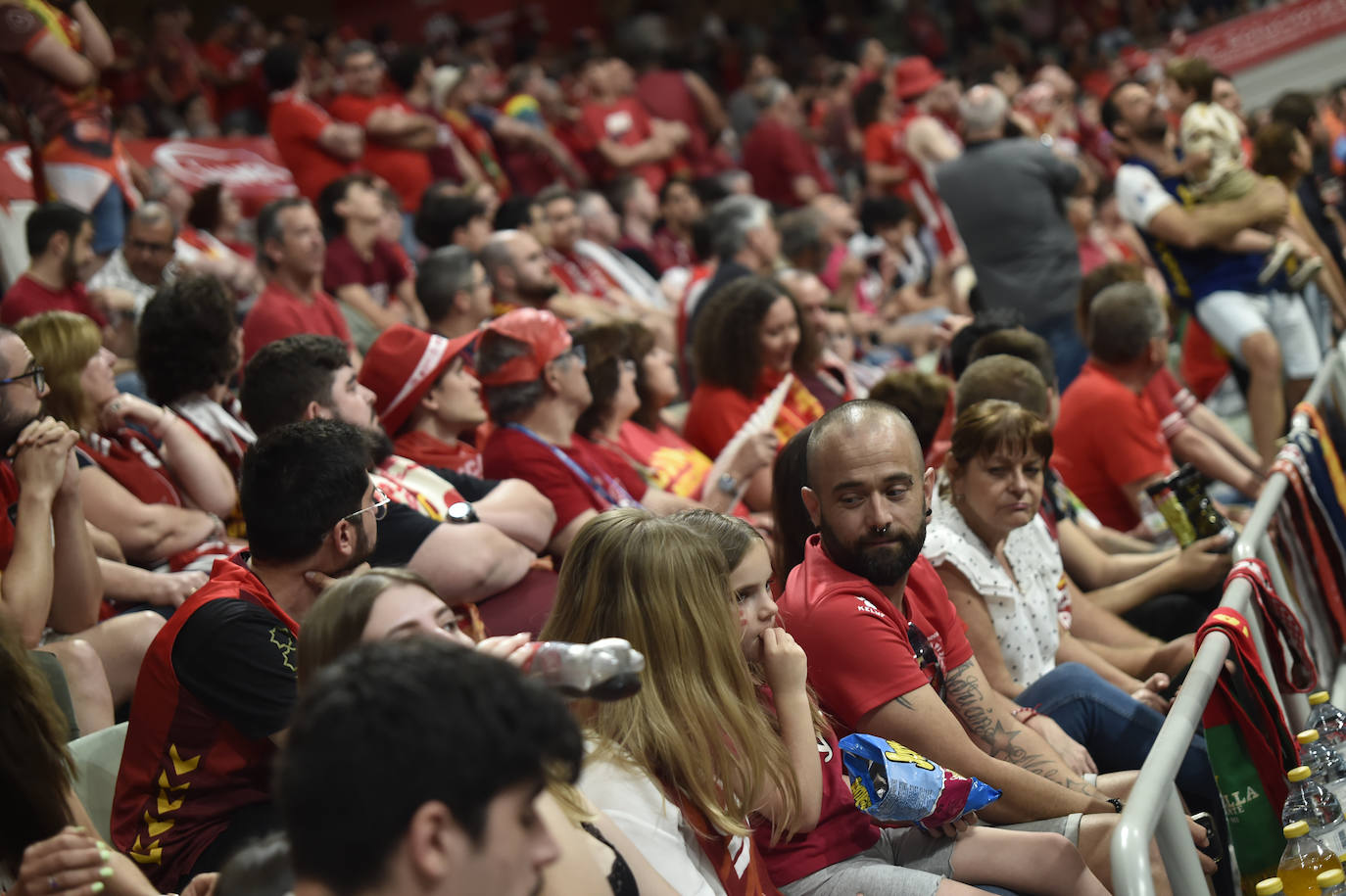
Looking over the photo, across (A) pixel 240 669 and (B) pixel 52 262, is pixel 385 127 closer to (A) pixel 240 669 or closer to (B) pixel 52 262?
(B) pixel 52 262

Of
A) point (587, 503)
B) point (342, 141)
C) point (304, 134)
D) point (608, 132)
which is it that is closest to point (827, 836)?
point (587, 503)

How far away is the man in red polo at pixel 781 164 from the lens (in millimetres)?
11148

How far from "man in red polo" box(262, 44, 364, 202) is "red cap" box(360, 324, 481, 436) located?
142 inches

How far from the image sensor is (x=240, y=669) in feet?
7.97

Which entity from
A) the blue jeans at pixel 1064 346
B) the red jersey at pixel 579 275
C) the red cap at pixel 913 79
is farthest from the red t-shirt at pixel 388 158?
the red cap at pixel 913 79

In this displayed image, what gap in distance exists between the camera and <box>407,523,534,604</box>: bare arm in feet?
10.5

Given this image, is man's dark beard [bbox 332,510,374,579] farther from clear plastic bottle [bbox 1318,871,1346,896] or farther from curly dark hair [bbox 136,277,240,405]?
clear plastic bottle [bbox 1318,871,1346,896]

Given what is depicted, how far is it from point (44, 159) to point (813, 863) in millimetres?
4926

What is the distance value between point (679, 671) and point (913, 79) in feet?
34.1

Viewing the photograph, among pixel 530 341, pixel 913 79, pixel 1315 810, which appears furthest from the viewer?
pixel 913 79

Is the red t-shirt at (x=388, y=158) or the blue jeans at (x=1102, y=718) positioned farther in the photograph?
the red t-shirt at (x=388, y=158)

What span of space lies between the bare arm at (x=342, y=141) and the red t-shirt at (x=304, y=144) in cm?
3

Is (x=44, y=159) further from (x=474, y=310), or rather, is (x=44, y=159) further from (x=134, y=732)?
(x=134, y=732)

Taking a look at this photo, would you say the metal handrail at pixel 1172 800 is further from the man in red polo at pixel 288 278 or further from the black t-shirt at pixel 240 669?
the man in red polo at pixel 288 278
